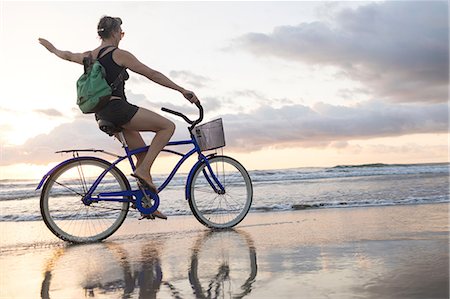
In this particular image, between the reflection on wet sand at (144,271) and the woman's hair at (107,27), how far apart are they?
2131 mm

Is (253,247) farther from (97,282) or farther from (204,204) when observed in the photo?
(204,204)

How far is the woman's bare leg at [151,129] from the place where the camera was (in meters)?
5.21

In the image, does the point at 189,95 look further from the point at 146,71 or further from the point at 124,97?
the point at 124,97

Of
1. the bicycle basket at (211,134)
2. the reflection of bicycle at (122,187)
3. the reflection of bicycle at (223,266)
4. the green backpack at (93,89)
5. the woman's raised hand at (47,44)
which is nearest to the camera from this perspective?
the reflection of bicycle at (223,266)

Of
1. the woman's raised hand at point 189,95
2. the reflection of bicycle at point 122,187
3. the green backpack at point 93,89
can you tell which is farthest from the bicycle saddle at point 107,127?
the woman's raised hand at point 189,95

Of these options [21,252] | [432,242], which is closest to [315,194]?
[432,242]

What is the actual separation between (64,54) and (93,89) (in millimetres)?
755

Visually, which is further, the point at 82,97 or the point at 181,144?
the point at 181,144

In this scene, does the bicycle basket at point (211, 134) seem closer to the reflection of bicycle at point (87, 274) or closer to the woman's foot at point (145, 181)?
the woman's foot at point (145, 181)

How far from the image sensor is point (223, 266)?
3.60 metres

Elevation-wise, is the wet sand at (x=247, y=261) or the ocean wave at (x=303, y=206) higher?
the ocean wave at (x=303, y=206)

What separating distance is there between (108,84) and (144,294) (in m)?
2.65

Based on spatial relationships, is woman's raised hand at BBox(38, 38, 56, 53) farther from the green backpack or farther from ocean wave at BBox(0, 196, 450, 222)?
ocean wave at BBox(0, 196, 450, 222)

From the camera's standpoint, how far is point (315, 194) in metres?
10.2
